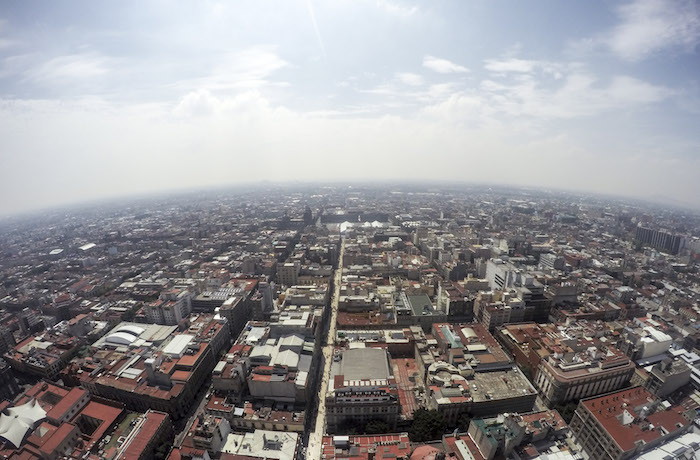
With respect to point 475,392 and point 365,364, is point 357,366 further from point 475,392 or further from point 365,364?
point 475,392

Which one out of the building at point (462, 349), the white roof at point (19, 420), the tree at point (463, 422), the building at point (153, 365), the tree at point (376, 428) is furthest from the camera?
the building at point (462, 349)

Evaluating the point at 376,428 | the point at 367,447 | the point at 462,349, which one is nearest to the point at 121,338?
the point at 376,428

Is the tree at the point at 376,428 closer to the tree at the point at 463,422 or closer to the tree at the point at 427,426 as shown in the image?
the tree at the point at 427,426

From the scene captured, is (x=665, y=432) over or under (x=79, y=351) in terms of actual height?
over

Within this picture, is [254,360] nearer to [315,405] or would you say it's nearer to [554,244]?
[315,405]

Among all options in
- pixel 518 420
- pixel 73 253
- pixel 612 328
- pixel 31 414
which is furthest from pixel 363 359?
pixel 73 253

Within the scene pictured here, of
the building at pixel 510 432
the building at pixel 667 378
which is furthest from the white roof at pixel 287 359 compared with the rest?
the building at pixel 667 378
